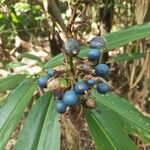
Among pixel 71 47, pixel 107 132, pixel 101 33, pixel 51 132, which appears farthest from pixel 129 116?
pixel 101 33

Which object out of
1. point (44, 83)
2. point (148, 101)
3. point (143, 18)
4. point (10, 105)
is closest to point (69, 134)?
point (10, 105)

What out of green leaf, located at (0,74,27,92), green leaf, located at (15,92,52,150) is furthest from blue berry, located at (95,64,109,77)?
green leaf, located at (0,74,27,92)

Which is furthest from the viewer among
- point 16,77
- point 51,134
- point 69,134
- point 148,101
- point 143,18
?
point 148,101

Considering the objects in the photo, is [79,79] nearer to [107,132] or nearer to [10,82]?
[107,132]

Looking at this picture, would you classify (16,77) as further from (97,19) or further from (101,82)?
(97,19)

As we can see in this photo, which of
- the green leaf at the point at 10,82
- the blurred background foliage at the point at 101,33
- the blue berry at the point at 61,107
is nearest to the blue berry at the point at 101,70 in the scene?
the blue berry at the point at 61,107

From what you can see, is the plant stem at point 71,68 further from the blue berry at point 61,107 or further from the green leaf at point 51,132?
the green leaf at point 51,132
